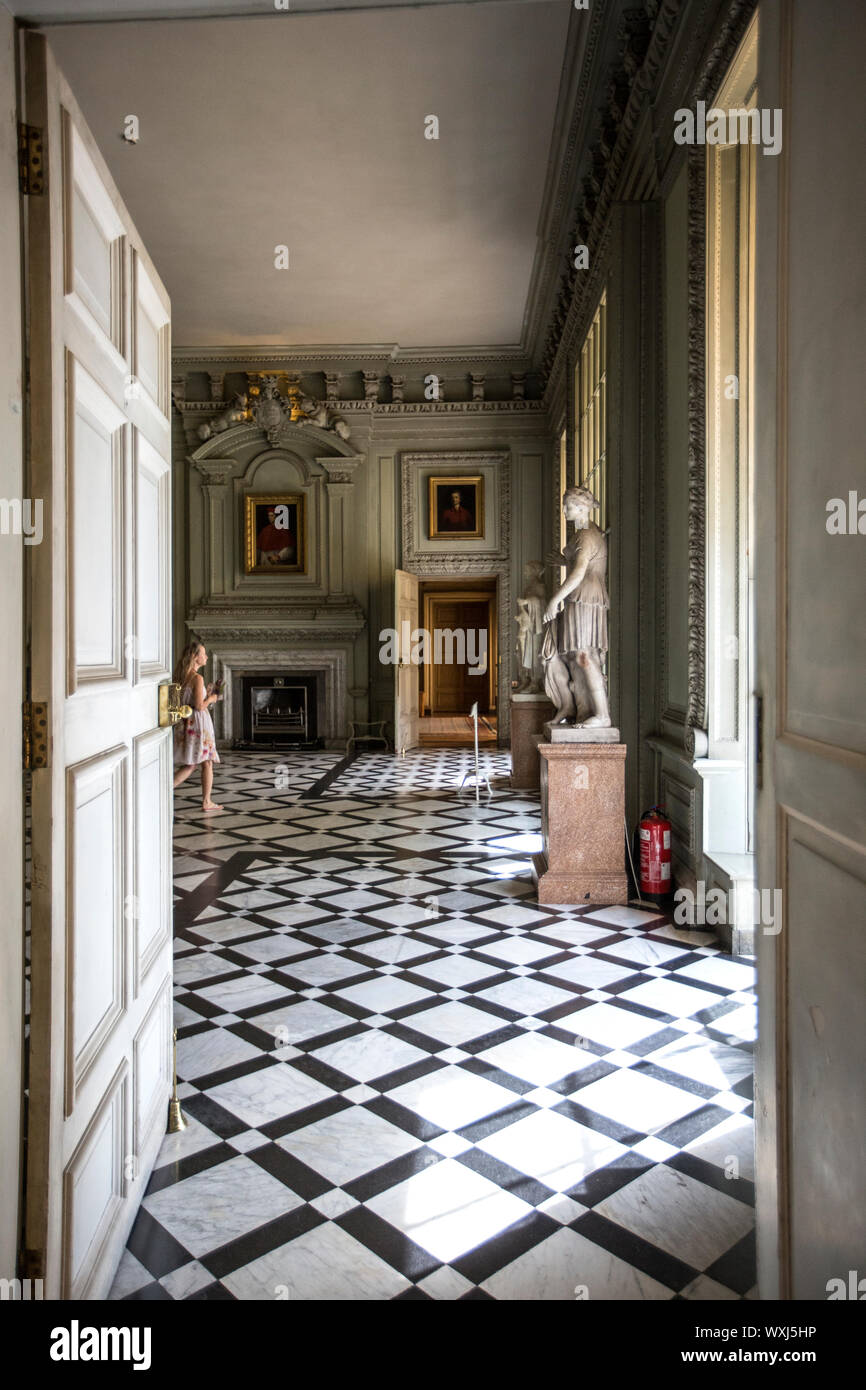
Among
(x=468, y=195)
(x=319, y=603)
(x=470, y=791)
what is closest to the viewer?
(x=468, y=195)

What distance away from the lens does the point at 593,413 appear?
8719 millimetres

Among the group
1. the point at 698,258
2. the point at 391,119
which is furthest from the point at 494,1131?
the point at 391,119

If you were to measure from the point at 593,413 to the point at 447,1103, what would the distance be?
716cm

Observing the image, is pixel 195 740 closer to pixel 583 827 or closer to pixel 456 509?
pixel 583 827

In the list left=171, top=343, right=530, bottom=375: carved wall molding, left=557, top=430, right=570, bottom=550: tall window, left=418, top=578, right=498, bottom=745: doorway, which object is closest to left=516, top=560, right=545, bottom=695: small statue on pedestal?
left=557, top=430, right=570, bottom=550: tall window

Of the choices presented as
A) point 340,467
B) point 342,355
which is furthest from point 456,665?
point 342,355

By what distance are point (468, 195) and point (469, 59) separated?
2146 mm

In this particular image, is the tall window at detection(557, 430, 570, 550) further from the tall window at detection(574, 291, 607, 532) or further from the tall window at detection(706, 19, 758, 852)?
the tall window at detection(706, 19, 758, 852)

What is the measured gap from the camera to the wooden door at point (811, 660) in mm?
1316

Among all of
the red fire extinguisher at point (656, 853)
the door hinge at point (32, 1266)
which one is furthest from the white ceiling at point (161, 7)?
the red fire extinguisher at point (656, 853)

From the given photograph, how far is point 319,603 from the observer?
546 inches

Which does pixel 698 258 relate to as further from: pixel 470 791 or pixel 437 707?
pixel 437 707

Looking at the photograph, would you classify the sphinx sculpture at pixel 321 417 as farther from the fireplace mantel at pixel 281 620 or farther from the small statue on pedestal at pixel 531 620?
the small statue on pedestal at pixel 531 620
